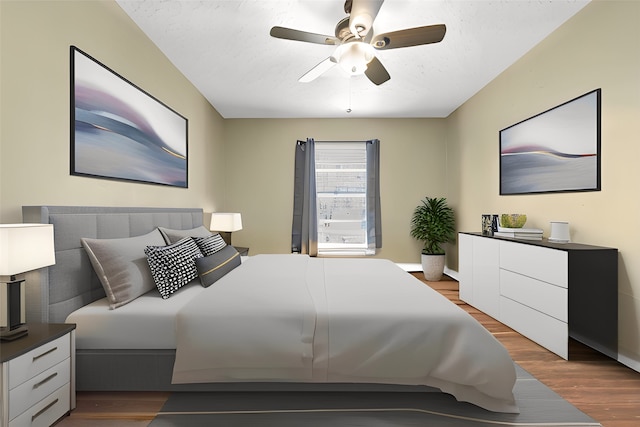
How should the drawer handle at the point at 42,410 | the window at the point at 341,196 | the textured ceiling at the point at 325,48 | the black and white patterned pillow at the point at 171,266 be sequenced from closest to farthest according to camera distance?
the drawer handle at the point at 42,410, the black and white patterned pillow at the point at 171,266, the textured ceiling at the point at 325,48, the window at the point at 341,196

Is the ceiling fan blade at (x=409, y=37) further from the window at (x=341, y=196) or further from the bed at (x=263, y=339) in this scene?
the window at (x=341, y=196)

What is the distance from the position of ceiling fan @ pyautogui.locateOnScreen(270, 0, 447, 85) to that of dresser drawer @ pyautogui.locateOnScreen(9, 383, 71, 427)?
7.96ft

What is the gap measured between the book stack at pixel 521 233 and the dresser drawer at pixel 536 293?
1.19 feet

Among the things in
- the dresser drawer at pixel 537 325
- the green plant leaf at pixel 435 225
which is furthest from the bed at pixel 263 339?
the green plant leaf at pixel 435 225

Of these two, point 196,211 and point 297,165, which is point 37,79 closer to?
point 196,211

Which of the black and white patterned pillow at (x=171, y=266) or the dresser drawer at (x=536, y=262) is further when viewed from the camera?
the dresser drawer at (x=536, y=262)

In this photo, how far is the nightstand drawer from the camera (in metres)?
1.29

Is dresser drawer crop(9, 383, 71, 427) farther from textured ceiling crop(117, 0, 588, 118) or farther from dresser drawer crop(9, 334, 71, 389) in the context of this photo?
textured ceiling crop(117, 0, 588, 118)

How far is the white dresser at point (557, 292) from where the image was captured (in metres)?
2.20

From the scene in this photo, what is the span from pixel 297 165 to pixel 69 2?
347 cm

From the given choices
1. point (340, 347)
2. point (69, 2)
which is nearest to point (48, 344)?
point (340, 347)

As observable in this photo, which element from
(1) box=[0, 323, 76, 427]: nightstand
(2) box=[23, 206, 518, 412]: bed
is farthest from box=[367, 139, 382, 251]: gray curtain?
(1) box=[0, 323, 76, 427]: nightstand

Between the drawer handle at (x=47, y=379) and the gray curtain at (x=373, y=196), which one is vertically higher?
the gray curtain at (x=373, y=196)

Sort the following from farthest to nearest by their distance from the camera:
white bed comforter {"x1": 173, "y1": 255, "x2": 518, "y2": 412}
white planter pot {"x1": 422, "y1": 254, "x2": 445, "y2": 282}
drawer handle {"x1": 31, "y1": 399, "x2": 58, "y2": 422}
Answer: white planter pot {"x1": 422, "y1": 254, "x2": 445, "y2": 282} < white bed comforter {"x1": 173, "y1": 255, "x2": 518, "y2": 412} < drawer handle {"x1": 31, "y1": 399, "x2": 58, "y2": 422}
